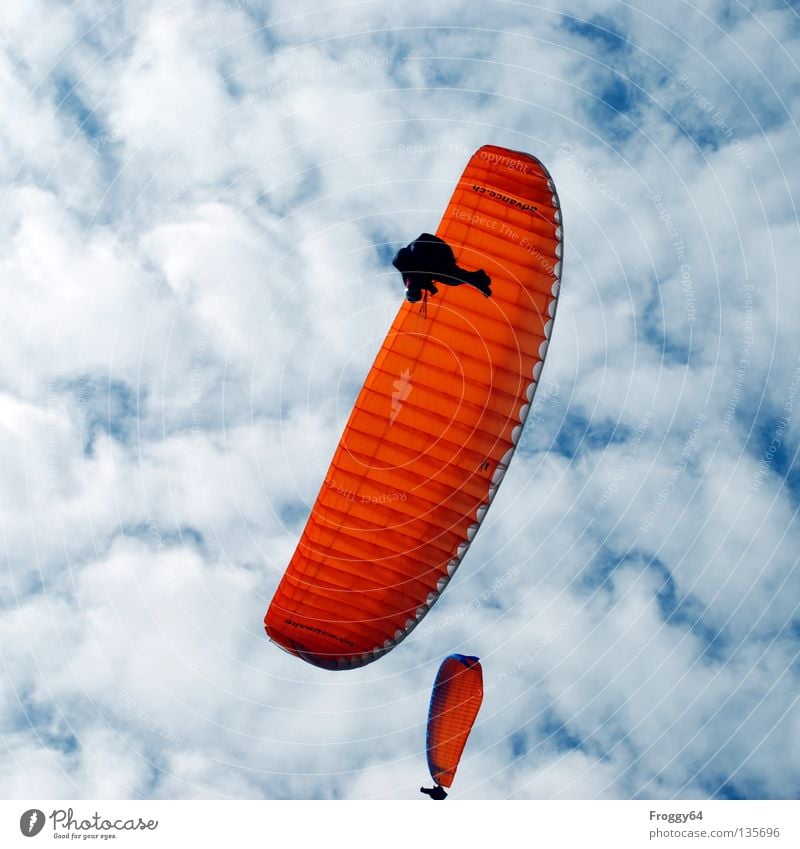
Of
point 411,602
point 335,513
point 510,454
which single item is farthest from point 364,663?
point 510,454

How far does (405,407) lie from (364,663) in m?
8.62

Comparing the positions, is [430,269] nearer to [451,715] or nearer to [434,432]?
[434,432]

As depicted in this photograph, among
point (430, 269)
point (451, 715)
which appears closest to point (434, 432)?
point (430, 269)

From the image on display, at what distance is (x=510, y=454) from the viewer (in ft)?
77.9

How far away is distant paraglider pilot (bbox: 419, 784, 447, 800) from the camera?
2778 cm

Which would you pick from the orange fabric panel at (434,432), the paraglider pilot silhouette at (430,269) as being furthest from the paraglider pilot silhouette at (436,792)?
the paraglider pilot silhouette at (430,269)

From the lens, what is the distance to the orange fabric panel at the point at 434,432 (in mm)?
22656

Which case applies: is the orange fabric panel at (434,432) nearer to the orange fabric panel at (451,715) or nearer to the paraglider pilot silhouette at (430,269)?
the paraglider pilot silhouette at (430,269)

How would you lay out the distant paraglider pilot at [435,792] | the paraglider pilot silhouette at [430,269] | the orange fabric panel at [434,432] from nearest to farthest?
the paraglider pilot silhouette at [430,269] < the orange fabric panel at [434,432] < the distant paraglider pilot at [435,792]

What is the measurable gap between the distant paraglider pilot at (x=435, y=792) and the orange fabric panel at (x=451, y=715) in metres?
0.21

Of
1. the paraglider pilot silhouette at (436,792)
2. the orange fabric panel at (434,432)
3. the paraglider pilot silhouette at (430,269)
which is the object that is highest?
the paraglider pilot silhouette at (430,269)

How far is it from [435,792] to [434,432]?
1417 centimetres

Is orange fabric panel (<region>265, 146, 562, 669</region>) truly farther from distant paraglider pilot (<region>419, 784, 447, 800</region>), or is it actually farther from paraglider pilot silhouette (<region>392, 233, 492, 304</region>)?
distant paraglider pilot (<region>419, 784, 447, 800</region>)

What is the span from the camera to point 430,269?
21.4 metres
